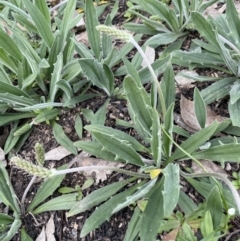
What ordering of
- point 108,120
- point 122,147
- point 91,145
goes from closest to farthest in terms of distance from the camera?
point 122,147 → point 91,145 → point 108,120

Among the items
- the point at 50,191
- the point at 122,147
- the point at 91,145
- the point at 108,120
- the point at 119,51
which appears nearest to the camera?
the point at 122,147

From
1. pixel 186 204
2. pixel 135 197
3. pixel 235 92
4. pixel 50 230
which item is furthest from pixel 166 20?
pixel 50 230

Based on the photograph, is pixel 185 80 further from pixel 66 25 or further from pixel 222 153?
pixel 66 25

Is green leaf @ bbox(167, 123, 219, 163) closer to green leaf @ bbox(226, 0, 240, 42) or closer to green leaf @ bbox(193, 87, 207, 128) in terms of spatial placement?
green leaf @ bbox(193, 87, 207, 128)

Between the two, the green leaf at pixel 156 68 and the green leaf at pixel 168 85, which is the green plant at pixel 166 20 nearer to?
the green leaf at pixel 156 68

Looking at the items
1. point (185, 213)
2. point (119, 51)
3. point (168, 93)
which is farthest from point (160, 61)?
point (185, 213)

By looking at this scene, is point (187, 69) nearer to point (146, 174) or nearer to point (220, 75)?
point (220, 75)
